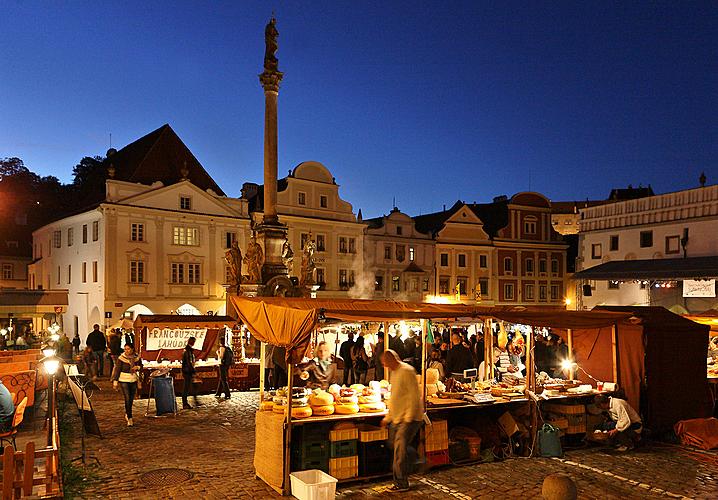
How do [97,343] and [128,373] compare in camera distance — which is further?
[97,343]

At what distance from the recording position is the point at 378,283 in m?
45.5

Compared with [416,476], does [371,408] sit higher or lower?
higher

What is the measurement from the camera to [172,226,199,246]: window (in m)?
36.7

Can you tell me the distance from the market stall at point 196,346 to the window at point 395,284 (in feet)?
86.4

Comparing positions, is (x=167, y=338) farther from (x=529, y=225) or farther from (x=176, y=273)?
(x=529, y=225)

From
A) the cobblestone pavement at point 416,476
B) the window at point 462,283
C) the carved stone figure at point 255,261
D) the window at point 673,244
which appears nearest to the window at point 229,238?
the carved stone figure at point 255,261

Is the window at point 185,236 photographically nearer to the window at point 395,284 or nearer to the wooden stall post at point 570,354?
the window at point 395,284

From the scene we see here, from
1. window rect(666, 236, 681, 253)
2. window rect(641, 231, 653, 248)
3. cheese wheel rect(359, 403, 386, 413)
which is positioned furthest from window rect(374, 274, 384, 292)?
cheese wheel rect(359, 403, 386, 413)

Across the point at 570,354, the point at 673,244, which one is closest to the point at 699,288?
the point at 673,244

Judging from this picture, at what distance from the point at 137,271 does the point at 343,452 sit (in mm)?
28361

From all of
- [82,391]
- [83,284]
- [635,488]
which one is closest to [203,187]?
[83,284]

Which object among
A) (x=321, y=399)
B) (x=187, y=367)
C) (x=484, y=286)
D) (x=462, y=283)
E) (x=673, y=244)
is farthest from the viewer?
(x=484, y=286)

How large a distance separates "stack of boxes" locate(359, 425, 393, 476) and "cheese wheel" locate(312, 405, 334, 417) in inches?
22.4

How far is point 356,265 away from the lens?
44281mm
